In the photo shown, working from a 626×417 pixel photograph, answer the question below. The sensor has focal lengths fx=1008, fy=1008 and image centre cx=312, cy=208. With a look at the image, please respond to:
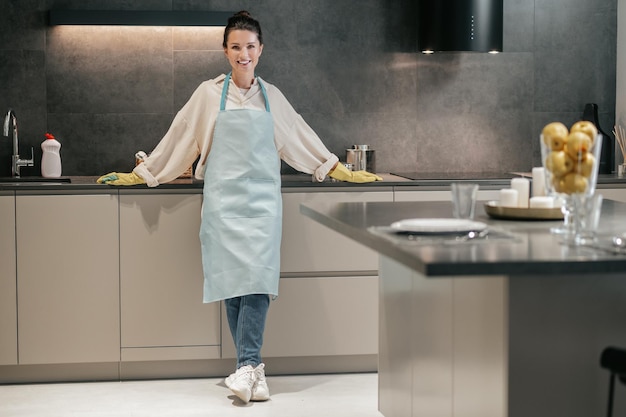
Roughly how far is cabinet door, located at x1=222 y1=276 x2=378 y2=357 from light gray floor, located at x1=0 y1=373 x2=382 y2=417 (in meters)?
0.13

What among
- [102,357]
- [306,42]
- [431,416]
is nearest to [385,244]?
[431,416]

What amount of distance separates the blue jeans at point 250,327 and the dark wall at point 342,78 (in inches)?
43.0

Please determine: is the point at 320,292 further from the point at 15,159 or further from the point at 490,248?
the point at 490,248

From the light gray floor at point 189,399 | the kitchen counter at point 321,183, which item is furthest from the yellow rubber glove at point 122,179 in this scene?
the light gray floor at point 189,399

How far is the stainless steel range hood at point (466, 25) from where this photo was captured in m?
4.60

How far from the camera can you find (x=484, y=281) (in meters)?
2.33

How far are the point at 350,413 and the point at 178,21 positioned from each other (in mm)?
1884

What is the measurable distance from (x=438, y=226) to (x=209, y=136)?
1.84 metres

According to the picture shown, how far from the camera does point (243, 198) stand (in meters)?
3.99

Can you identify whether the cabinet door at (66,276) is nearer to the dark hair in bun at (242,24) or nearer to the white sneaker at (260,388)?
the white sneaker at (260,388)

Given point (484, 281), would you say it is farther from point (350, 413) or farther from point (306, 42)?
point (306, 42)

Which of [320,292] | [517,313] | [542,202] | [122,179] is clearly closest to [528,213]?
[542,202]

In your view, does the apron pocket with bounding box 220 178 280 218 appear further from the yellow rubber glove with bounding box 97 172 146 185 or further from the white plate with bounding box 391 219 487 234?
the white plate with bounding box 391 219 487 234

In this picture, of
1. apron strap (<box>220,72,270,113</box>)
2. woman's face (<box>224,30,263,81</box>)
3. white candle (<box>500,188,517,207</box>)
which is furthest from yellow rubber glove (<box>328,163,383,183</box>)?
white candle (<box>500,188,517,207</box>)
